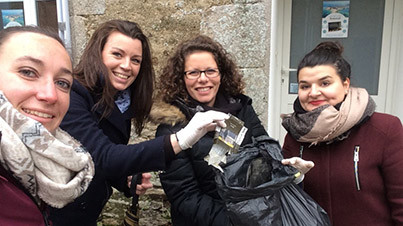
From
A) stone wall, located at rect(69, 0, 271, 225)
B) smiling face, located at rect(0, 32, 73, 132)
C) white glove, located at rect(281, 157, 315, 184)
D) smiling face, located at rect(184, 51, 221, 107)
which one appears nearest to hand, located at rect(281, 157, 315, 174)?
white glove, located at rect(281, 157, 315, 184)

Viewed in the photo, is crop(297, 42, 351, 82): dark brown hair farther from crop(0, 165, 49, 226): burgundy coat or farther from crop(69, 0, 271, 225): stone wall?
crop(0, 165, 49, 226): burgundy coat

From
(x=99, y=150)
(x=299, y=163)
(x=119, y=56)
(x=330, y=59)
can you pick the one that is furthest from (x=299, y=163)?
(x=119, y=56)

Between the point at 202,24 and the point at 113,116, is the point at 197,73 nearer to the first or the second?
the point at 113,116

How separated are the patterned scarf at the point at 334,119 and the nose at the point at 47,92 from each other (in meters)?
1.10

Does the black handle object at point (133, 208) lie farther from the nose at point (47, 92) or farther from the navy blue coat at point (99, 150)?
the nose at point (47, 92)

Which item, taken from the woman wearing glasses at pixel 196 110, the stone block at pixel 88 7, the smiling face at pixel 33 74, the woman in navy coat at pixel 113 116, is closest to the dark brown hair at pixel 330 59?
the woman wearing glasses at pixel 196 110

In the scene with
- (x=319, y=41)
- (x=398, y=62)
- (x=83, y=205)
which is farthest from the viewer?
(x=319, y=41)

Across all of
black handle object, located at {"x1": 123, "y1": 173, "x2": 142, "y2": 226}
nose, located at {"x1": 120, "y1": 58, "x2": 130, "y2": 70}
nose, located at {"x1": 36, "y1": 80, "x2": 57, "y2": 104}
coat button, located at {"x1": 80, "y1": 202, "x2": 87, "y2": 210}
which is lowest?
black handle object, located at {"x1": 123, "y1": 173, "x2": 142, "y2": 226}

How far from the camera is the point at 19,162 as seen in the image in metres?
0.78

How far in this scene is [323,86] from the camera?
4.99 feet

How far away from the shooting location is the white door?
2.93 meters

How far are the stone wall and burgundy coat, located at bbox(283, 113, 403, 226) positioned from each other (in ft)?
4.17

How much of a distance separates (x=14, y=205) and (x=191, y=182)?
868 millimetres

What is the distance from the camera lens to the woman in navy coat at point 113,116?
1.29 m
